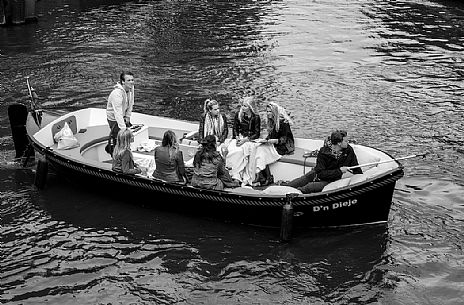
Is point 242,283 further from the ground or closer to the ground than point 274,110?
closer to the ground

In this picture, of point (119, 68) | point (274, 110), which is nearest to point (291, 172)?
point (274, 110)

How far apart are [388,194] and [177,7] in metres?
26.4

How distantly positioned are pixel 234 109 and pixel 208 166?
760 centimetres

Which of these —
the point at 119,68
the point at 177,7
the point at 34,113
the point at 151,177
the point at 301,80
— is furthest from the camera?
the point at 177,7

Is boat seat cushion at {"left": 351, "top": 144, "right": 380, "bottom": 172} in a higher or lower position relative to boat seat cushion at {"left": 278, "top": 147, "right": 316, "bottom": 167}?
higher

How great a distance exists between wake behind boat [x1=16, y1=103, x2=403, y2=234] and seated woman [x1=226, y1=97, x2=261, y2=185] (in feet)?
1.77

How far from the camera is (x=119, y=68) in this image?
24.2 meters

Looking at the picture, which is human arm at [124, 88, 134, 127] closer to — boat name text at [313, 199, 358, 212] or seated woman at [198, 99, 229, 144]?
seated woman at [198, 99, 229, 144]

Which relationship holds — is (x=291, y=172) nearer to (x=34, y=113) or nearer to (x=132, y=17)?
(x=34, y=113)

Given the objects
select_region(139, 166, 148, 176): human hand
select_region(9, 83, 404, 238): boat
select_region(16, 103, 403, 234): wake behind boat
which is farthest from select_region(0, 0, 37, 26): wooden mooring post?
select_region(139, 166, 148, 176): human hand

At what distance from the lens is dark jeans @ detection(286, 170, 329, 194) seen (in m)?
12.2

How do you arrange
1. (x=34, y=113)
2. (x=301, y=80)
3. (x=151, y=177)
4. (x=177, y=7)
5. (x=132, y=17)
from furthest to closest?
(x=177, y=7) → (x=132, y=17) → (x=301, y=80) → (x=34, y=113) → (x=151, y=177)

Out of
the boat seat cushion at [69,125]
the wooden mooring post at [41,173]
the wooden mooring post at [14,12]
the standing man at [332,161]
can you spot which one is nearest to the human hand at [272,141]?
the standing man at [332,161]

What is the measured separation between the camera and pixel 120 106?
44.9 feet
